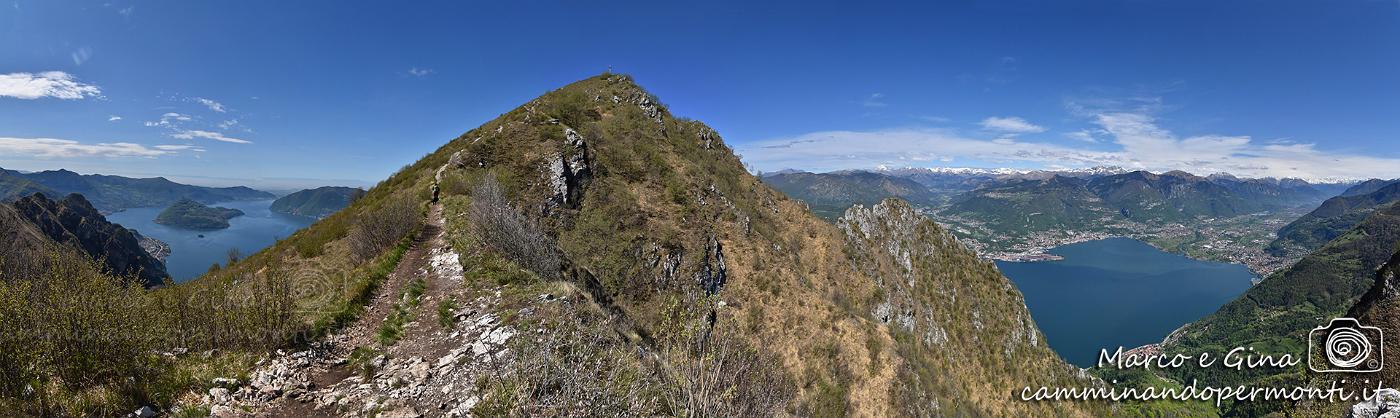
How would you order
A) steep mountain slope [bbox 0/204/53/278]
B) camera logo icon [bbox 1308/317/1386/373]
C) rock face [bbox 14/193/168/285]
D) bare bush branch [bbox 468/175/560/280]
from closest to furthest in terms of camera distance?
1. steep mountain slope [bbox 0/204/53/278]
2. bare bush branch [bbox 468/175/560/280]
3. camera logo icon [bbox 1308/317/1386/373]
4. rock face [bbox 14/193/168/285]

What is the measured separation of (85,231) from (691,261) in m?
108

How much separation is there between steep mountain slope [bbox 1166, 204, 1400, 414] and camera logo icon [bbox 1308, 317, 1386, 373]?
375 feet

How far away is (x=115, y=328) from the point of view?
226 inches

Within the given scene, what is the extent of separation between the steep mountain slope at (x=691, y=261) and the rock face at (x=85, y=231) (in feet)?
229

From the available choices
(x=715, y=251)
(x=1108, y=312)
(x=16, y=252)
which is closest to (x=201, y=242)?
(x=16, y=252)

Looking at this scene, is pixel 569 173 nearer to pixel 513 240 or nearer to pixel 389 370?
pixel 513 240

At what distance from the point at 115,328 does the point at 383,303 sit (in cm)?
522

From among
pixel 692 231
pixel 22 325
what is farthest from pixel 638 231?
pixel 22 325

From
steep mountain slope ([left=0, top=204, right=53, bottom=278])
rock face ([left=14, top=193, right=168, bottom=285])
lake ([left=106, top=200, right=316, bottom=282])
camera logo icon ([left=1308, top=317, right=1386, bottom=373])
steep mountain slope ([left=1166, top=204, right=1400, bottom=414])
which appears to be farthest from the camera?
steep mountain slope ([left=1166, top=204, right=1400, bottom=414])

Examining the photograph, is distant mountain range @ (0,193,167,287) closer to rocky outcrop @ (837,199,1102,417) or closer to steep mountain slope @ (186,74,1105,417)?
steep mountain slope @ (186,74,1105,417)

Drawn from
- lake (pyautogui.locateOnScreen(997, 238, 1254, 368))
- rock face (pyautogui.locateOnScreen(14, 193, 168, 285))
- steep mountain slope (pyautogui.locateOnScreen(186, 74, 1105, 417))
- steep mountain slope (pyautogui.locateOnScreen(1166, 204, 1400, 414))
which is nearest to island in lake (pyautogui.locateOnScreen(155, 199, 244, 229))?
rock face (pyautogui.locateOnScreen(14, 193, 168, 285))

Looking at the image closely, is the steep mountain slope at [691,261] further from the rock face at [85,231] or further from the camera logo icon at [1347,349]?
the rock face at [85,231]

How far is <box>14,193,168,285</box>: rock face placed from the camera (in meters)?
64.0

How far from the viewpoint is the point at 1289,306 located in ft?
485
